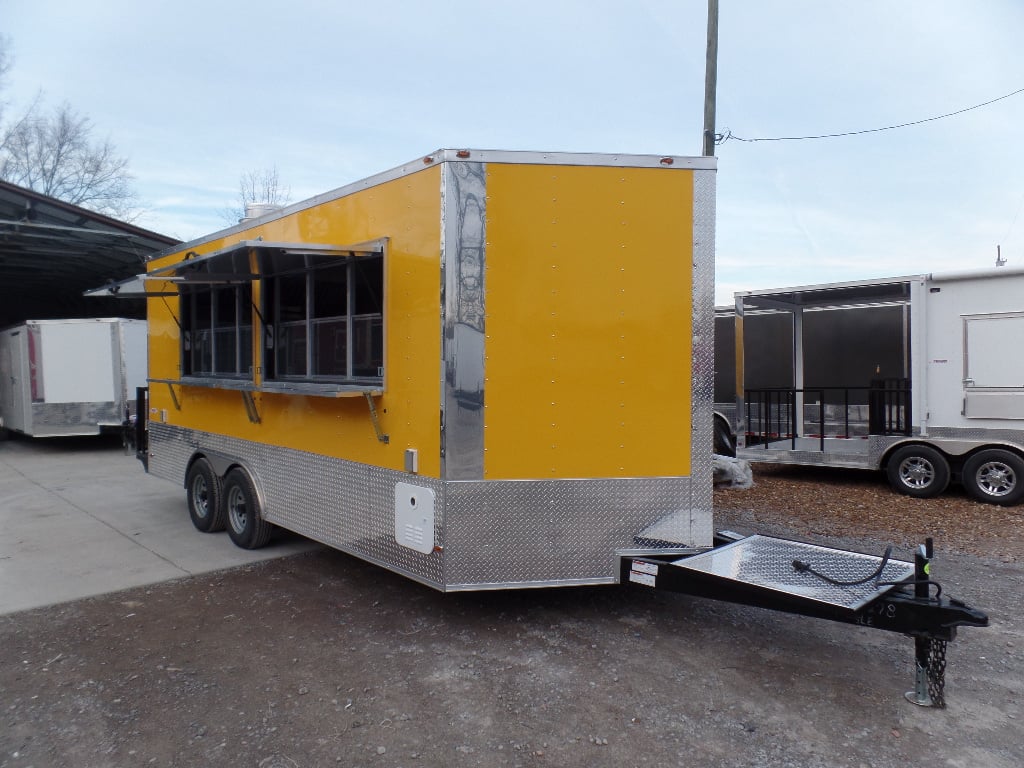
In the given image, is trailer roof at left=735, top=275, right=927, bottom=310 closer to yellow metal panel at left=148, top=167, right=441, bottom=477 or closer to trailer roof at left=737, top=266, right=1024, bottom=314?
trailer roof at left=737, top=266, right=1024, bottom=314

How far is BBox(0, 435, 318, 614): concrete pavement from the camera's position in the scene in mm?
5752

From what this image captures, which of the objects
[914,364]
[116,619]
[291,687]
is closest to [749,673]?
[291,687]

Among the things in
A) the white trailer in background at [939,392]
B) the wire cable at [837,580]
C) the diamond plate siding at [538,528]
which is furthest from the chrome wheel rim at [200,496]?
the white trailer in background at [939,392]

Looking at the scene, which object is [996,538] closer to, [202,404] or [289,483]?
[289,483]

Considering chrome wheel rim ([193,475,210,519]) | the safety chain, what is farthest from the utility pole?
the safety chain

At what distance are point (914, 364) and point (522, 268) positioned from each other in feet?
20.7

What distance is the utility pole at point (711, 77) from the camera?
10231 mm

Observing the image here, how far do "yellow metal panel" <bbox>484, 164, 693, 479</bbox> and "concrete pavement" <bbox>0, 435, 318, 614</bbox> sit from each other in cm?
322

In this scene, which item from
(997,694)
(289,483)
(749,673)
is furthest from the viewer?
(289,483)

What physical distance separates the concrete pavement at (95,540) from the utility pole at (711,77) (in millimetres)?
7445

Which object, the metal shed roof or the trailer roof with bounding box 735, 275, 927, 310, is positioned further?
the metal shed roof

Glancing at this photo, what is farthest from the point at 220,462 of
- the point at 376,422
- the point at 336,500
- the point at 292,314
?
the point at 376,422

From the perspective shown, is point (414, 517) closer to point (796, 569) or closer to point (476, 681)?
point (476, 681)

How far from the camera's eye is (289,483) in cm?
568
